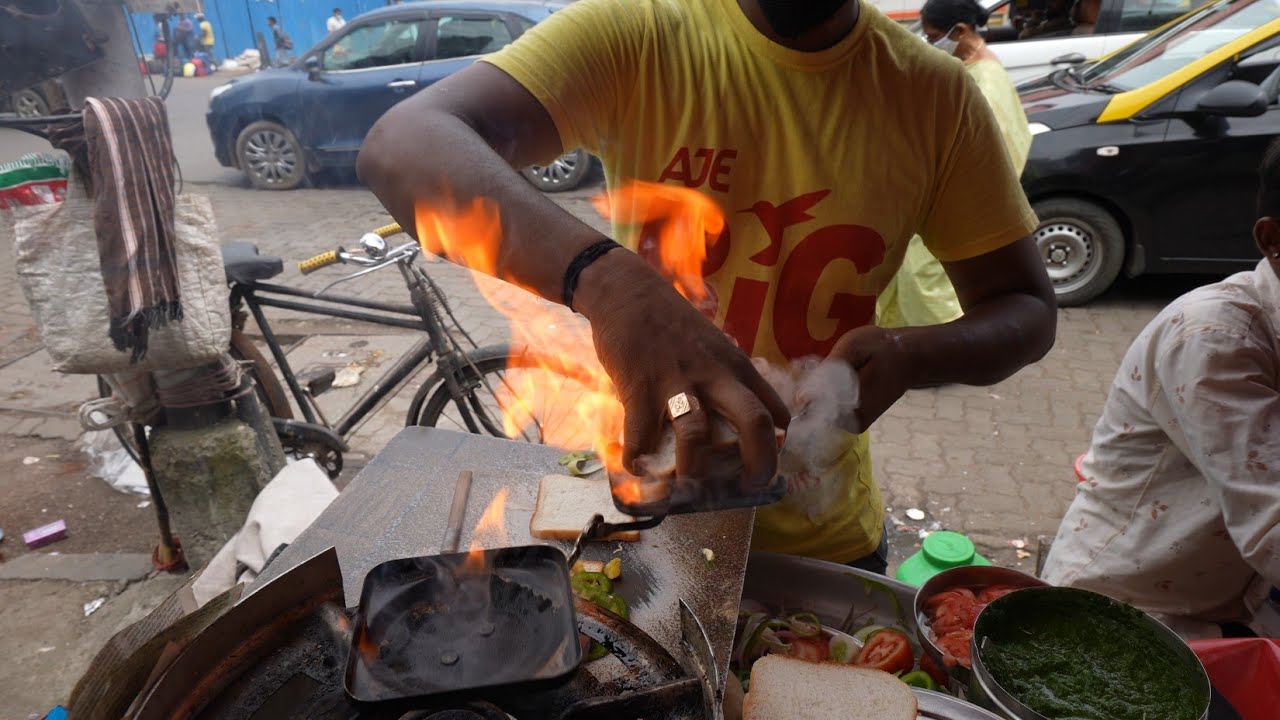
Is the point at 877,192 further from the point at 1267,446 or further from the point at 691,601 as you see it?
the point at 1267,446

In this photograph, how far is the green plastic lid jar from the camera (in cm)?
299

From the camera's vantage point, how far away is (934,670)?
1853 millimetres

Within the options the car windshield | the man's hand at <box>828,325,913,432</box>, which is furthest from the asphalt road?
the car windshield

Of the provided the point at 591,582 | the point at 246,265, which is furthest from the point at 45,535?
the point at 591,582

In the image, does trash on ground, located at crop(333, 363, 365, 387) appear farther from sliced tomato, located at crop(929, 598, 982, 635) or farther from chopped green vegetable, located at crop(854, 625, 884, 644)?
sliced tomato, located at crop(929, 598, 982, 635)

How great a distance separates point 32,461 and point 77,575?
5.11 ft

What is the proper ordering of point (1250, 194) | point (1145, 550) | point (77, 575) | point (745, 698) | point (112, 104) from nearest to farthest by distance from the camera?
point (745, 698) < point (1145, 550) < point (112, 104) < point (77, 575) < point (1250, 194)

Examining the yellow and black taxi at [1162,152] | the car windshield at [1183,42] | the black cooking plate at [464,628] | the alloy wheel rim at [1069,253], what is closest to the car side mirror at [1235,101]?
the yellow and black taxi at [1162,152]

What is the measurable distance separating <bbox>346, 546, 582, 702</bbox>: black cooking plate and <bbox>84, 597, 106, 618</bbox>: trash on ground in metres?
3.45

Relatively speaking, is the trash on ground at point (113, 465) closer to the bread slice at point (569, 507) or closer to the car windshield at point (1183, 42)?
the bread slice at point (569, 507)

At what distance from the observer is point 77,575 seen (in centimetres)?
418

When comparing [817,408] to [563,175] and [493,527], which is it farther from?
[563,175]

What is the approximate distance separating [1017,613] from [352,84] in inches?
453

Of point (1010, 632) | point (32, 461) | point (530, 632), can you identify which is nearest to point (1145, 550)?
point (1010, 632)
